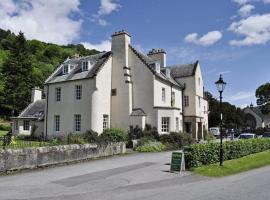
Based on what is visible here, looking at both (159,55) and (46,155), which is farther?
(159,55)

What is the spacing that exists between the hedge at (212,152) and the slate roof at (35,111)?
1027 inches

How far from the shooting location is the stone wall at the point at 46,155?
58.1 ft

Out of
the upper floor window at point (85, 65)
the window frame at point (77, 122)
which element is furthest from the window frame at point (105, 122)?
the upper floor window at point (85, 65)

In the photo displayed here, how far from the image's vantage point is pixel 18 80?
6506cm

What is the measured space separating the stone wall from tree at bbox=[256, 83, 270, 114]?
64941 mm

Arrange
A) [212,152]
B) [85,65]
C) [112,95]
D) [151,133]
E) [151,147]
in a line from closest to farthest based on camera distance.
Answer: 1. [212,152]
2. [151,147]
3. [151,133]
4. [112,95]
5. [85,65]

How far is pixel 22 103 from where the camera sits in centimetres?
6356

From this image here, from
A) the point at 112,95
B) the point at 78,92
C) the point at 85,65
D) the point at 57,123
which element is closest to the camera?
the point at 78,92

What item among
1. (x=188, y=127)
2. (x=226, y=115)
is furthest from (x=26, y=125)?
(x=226, y=115)

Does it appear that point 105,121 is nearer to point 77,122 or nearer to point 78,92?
point 77,122

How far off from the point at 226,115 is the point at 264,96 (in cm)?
1075

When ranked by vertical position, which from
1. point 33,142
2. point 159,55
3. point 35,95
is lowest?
point 33,142

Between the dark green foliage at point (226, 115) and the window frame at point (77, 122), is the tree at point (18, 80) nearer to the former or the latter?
the window frame at point (77, 122)

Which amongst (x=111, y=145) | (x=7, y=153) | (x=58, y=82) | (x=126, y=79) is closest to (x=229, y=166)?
(x=111, y=145)
